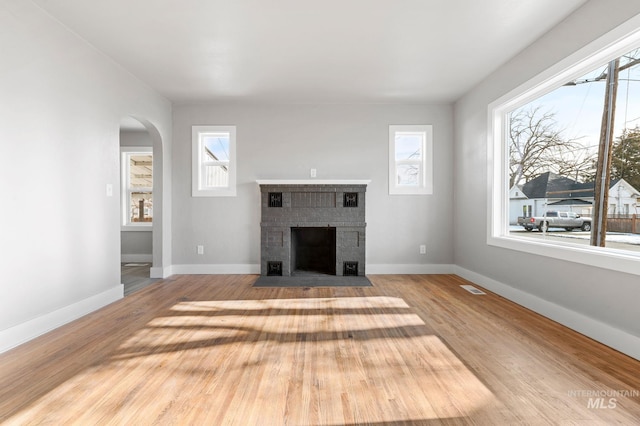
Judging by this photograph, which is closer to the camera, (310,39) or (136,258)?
(310,39)

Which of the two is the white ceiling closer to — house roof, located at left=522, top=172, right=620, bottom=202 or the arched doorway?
house roof, located at left=522, top=172, right=620, bottom=202

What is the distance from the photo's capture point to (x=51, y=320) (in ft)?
Answer: 8.38

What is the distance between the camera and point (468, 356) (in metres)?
2.10

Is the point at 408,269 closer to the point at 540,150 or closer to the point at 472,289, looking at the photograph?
the point at 472,289

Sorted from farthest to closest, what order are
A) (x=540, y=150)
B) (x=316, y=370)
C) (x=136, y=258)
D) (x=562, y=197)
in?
(x=136, y=258), (x=540, y=150), (x=562, y=197), (x=316, y=370)

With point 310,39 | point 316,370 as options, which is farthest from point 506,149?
point 316,370

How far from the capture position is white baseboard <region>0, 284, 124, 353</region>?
7.26ft

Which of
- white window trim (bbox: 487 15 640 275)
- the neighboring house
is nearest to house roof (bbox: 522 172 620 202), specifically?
the neighboring house

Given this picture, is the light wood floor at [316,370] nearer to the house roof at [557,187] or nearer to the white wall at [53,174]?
the white wall at [53,174]

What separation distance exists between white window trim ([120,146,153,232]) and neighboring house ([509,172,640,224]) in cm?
599

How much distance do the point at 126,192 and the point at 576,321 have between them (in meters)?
6.93

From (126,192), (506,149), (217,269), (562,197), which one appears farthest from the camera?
(126,192)

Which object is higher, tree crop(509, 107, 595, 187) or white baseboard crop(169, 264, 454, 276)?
tree crop(509, 107, 595, 187)

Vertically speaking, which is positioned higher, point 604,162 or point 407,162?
point 407,162
